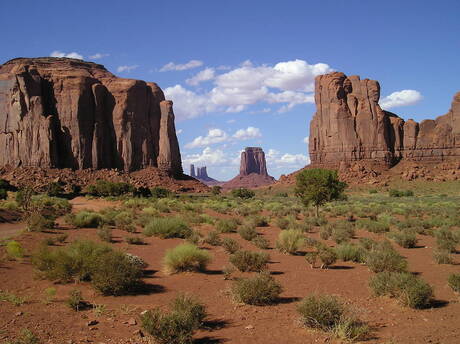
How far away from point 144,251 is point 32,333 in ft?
30.1

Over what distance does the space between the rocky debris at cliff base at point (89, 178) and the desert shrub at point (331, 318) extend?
175ft

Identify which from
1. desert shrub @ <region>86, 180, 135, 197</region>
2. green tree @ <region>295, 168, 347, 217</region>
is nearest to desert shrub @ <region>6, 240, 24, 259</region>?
green tree @ <region>295, 168, 347, 217</region>

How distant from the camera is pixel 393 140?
92.0 m

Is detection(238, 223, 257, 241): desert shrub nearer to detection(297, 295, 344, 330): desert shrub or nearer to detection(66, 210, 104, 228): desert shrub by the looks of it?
detection(66, 210, 104, 228): desert shrub

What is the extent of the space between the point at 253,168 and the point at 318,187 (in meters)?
154

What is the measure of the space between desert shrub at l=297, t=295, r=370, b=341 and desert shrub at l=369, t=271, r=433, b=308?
177cm

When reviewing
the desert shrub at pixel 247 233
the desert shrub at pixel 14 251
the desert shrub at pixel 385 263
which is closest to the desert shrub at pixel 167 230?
the desert shrub at pixel 247 233

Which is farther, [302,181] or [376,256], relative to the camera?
[302,181]

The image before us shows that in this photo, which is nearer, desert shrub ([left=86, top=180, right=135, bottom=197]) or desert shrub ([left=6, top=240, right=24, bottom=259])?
desert shrub ([left=6, top=240, right=24, bottom=259])

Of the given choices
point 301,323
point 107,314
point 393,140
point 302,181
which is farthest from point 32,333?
point 393,140

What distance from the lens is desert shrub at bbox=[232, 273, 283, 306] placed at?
30.0 feet

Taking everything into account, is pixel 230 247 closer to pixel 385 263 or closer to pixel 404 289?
pixel 385 263

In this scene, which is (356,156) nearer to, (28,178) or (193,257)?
(28,178)

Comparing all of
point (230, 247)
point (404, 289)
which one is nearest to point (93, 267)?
point (230, 247)
